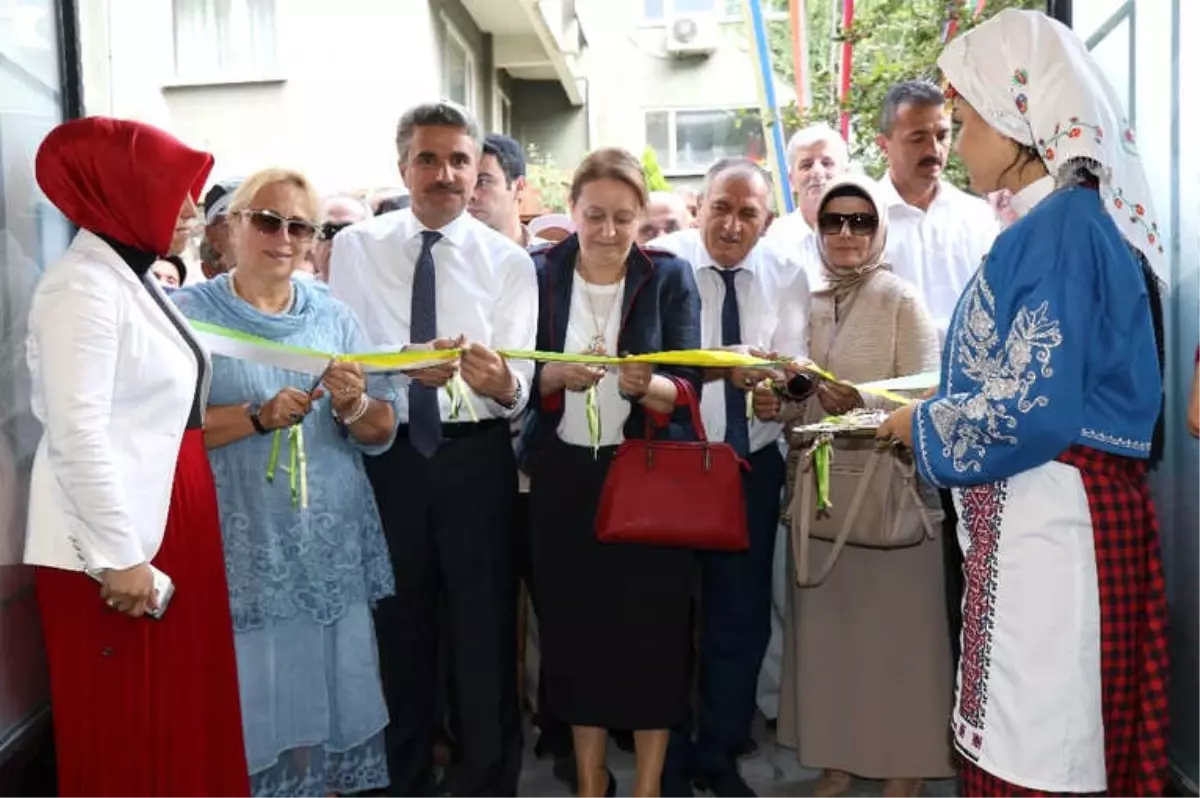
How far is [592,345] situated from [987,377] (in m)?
1.63

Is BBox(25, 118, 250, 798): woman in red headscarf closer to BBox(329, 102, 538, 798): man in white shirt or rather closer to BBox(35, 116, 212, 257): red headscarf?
BBox(35, 116, 212, 257): red headscarf

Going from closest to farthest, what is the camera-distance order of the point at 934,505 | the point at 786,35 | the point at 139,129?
the point at 139,129 → the point at 934,505 → the point at 786,35

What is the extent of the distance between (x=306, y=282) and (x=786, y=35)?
661 inches

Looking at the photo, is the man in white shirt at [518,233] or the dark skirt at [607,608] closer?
the dark skirt at [607,608]

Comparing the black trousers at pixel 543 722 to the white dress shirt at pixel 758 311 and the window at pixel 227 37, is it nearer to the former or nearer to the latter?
the white dress shirt at pixel 758 311

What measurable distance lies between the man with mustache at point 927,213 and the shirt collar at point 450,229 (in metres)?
1.81

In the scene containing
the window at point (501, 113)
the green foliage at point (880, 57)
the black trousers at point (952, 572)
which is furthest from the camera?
the window at point (501, 113)

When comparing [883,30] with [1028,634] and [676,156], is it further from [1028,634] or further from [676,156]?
[676,156]

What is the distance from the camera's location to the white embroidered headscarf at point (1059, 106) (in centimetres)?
235

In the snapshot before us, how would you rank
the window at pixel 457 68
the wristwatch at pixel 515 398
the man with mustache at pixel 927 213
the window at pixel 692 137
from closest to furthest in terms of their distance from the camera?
the wristwatch at pixel 515 398 < the man with mustache at pixel 927 213 < the window at pixel 457 68 < the window at pixel 692 137

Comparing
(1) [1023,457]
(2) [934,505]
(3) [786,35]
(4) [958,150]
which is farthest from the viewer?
(3) [786,35]

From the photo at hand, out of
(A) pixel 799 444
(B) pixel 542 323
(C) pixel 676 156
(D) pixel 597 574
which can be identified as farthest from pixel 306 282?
(C) pixel 676 156

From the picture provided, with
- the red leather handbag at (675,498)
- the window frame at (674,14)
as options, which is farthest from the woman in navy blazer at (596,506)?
the window frame at (674,14)

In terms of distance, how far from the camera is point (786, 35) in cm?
1877
